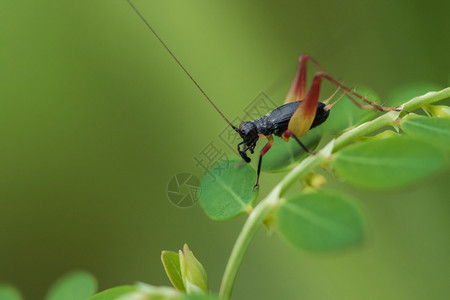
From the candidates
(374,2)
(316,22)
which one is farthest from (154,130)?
(374,2)

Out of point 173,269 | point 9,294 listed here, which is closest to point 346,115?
point 173,269

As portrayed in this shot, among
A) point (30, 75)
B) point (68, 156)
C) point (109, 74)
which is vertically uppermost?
point (30, 75)

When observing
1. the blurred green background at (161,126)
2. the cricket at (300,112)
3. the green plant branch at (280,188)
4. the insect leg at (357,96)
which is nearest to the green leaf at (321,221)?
the green plant branch at (280,188)

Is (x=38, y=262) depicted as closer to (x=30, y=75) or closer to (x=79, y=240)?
(x=79, y=240)

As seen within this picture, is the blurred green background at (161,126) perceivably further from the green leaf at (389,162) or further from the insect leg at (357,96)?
the green leaf at (389,162)

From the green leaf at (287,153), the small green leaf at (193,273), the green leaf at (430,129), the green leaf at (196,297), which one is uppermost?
the green leaf at (196,297)

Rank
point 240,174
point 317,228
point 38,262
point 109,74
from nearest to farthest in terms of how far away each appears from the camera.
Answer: point 317,228 < point 240,174 < point 38,262 < point 109,74

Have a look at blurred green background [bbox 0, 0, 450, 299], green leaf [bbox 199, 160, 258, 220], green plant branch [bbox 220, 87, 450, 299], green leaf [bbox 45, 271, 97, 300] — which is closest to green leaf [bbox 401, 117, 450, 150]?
green plant branch [bbox 220, 87, 450, 299]
